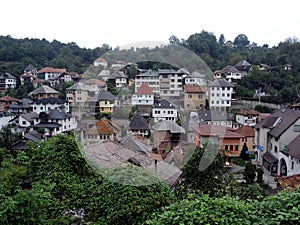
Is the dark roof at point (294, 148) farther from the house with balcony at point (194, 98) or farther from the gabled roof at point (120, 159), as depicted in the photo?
the house with balcony at point (194, 98)

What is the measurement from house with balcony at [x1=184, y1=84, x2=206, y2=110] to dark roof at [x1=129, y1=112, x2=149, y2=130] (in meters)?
0.42

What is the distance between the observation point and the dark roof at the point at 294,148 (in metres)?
9.78

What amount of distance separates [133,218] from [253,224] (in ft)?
4.53

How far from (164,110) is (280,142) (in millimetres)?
10110

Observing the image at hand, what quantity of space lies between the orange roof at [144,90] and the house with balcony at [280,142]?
8.31 m

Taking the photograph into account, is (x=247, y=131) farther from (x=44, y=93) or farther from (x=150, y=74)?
(x=44, y=93)

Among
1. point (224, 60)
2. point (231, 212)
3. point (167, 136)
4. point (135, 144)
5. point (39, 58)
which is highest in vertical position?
point (39, 58)

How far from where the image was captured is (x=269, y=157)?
40.3 ft

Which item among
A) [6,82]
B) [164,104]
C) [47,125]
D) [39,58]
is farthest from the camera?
[39,58]

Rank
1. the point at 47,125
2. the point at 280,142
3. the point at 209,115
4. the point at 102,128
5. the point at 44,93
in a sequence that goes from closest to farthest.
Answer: the point at 209,115
the point at 102,128
the point at 280,142
the point at 47,125
the point at 44,93

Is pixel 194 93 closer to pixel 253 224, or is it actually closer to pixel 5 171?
pixel 253 224

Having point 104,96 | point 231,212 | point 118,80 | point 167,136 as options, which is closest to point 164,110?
point 167,136

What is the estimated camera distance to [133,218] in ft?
11.7

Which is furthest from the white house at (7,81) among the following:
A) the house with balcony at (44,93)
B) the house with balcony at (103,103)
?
the house with balcony at (103,103)
